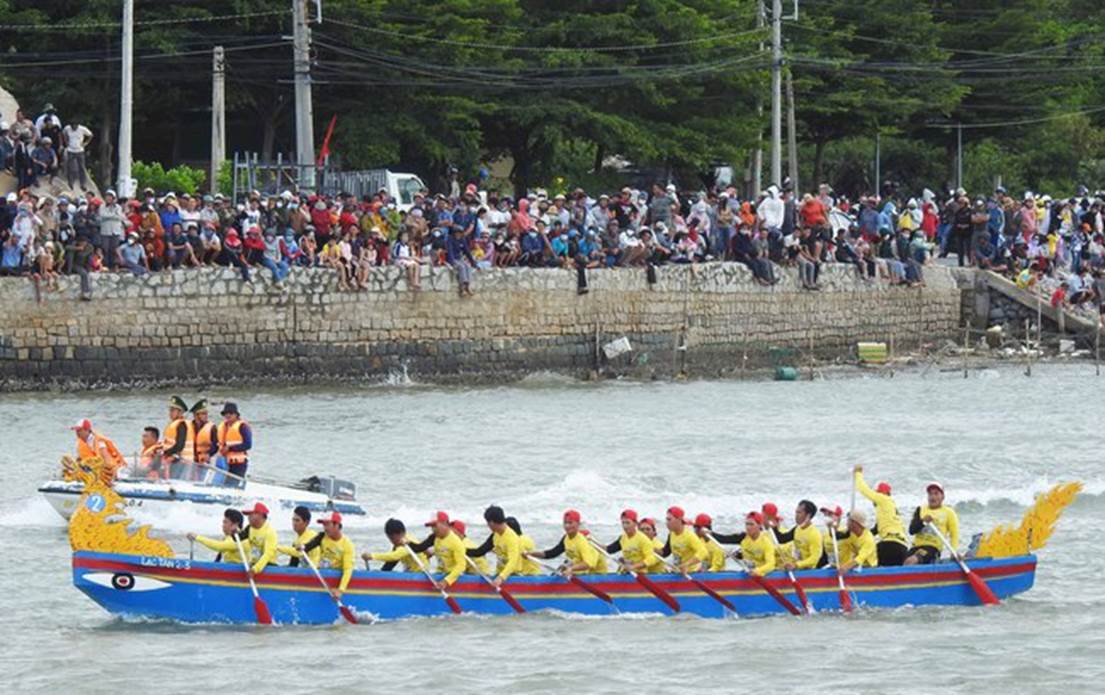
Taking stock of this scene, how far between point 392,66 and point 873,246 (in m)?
10.1

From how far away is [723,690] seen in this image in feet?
68.7

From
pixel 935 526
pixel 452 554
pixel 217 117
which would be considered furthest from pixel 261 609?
pixel 217 117

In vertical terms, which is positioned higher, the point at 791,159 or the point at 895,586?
the point at 791,159

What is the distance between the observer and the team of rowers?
22797 millimetres

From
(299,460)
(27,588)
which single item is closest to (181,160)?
(299,460)

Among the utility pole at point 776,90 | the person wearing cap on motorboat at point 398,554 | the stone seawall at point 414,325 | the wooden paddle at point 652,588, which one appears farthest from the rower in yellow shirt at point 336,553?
the utility pole at point 776,90

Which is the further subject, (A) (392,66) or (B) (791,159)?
(B) (791,159)

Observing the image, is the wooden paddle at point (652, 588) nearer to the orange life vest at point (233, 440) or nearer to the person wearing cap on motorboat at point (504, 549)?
the person wearing cap on motorboat at point (504, 549)

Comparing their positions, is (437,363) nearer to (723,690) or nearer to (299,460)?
(299,460)

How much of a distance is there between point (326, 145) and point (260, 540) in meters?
23.6

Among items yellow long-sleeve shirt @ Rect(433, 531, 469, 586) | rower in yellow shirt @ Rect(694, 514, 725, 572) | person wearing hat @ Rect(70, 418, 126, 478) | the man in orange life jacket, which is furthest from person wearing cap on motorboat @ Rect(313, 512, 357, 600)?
the man in orange life jacket

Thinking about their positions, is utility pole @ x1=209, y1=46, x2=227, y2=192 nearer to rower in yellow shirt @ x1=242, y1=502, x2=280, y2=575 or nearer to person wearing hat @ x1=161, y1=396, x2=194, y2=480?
person wearing hat @ x1=161, y1=396, x2=194, y2=480

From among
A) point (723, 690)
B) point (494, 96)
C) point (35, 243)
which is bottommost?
point (723, 690)

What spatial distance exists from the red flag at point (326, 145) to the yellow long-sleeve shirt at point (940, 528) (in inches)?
865
